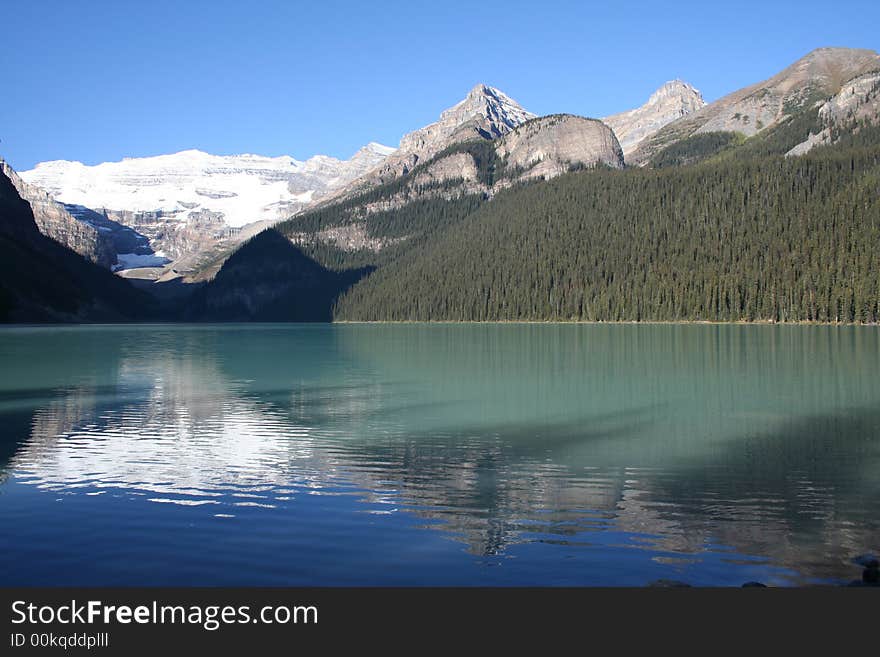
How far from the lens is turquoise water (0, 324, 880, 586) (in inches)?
559

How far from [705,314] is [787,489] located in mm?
155045

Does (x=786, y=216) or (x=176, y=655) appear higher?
(x=786, y=216)

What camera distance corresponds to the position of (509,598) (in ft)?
40.4

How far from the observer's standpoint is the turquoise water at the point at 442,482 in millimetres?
14203

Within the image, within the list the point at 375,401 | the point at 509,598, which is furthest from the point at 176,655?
the point at 375,401

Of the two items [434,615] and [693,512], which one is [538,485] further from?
[434,615]

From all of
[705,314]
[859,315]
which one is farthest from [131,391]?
[705,314]

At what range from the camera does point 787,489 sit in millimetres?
20234

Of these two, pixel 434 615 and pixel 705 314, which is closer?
pixel 434 615

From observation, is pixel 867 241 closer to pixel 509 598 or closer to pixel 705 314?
pixel 705 314

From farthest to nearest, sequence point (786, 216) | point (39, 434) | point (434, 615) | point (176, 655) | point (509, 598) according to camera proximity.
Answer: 1. point (786, 216)
2. point (39, 434)
3. point (509, 598)
4. point (434, 615)
5. point (176, 655)

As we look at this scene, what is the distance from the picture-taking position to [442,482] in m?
21.2

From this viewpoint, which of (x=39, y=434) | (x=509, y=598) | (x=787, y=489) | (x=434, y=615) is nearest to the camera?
(x=434, y=615)

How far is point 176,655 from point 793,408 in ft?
105
